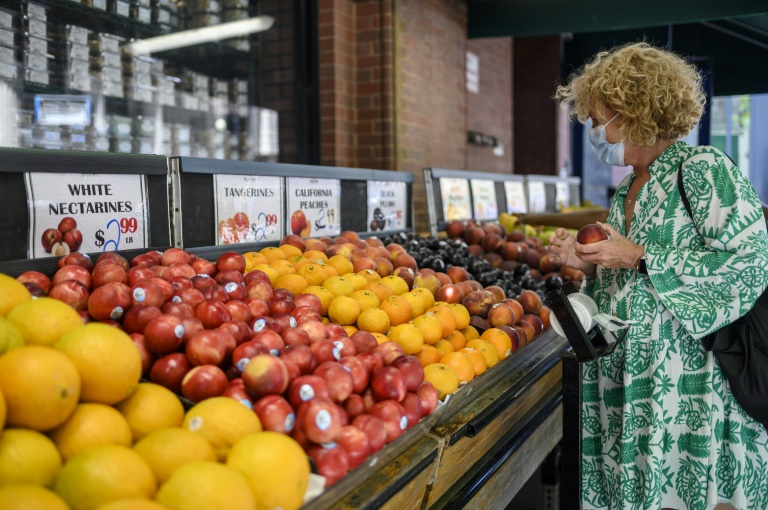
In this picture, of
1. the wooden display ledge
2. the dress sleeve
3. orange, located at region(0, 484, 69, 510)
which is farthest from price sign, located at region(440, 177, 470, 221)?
orange, located at region(0, 484, 69, 510)

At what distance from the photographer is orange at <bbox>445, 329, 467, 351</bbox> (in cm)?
237

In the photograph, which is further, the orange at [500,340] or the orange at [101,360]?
the orange at [500,340]

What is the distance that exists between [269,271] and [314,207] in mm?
957

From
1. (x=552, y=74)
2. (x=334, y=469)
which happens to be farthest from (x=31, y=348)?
(x=552, y=74)

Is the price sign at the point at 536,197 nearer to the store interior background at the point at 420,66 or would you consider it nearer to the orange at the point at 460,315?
the store interior background at the point at 420,66

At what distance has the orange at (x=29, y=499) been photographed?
0.98m

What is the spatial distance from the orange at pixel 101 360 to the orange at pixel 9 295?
0.29 m

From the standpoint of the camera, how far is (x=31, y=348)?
3.92ft

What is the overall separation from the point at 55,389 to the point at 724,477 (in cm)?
210

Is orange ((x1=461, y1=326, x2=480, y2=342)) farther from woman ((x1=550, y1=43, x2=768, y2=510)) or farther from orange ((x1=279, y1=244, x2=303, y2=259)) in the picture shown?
orange ((x1=279, y1=244, x2=303, y2=259))

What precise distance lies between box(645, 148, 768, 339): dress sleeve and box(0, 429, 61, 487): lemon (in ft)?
5.81

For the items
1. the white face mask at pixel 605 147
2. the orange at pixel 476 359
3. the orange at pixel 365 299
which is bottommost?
the orange at pixel 476 359

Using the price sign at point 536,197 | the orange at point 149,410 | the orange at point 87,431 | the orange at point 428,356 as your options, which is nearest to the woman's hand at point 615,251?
the orange at point 428,356

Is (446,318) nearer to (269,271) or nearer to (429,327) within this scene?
(429,327)
